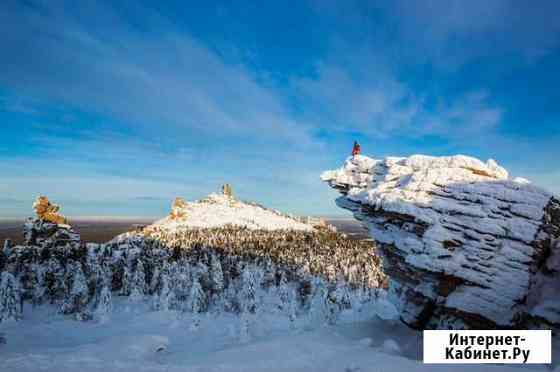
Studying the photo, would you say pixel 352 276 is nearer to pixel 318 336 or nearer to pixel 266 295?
pixel 266 295

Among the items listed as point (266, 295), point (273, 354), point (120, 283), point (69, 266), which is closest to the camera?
point (273, 354)

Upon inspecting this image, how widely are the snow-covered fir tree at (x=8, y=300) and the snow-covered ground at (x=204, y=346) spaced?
117 cm

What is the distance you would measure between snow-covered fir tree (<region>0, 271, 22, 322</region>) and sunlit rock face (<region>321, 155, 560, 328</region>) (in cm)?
5046

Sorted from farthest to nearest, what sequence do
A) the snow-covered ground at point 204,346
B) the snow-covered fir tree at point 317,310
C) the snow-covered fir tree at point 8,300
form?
the snow-covered fir tree at point 317,310, the snow-covered fir tree at point 8,300, the snow-covered ground at point 204,346

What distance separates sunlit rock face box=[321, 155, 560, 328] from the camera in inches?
789

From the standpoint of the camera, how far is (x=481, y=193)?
21188 millimetres

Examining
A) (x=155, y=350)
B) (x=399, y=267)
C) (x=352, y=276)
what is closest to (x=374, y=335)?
(x=399, y=267)

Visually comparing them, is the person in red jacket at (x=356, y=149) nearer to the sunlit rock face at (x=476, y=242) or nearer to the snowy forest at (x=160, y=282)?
the sunlit rock face at (x=476, y=242)

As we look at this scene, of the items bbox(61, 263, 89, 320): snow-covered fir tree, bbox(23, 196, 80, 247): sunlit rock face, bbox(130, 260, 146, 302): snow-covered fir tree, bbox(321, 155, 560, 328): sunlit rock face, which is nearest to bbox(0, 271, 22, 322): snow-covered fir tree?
bbox(61, 263, 89, 320): snow-covered fir tree

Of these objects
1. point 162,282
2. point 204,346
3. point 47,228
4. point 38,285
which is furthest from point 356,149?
point 47,228

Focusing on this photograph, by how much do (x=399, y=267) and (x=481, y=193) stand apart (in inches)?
327

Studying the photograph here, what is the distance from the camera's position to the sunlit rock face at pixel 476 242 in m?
20.0

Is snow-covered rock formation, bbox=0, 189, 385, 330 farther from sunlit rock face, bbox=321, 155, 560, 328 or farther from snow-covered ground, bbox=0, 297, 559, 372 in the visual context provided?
sunlit rock face, bbox=321, 155, 560, 328

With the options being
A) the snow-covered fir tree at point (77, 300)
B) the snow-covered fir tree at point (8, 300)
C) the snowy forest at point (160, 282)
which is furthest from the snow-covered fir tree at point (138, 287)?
the snow-covered fir tree at point (8, 300)
